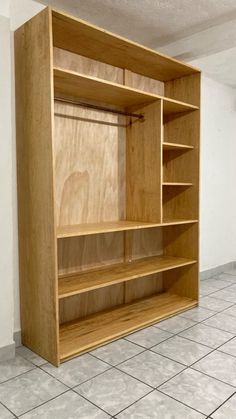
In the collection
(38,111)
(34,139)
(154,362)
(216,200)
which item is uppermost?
(38,111)

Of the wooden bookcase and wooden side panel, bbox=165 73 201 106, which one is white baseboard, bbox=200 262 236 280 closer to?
the wooden bookcase

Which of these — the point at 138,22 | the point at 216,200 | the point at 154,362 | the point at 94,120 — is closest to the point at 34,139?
the point at 94,120

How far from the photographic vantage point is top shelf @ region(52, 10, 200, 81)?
7.06ft

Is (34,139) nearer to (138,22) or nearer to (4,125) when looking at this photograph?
(4,125)

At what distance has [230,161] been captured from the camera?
14.9ft

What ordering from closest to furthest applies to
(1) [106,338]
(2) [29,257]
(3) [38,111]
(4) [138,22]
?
(3) [38,111], (2) [29,257], (1) [106,338], (4) [138,22]

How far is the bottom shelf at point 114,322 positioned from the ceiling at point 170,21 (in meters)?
2.32

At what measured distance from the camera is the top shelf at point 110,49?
2.15 m

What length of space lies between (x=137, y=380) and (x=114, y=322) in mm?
739

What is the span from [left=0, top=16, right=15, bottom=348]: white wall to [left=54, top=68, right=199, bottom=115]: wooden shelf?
1.10 ft

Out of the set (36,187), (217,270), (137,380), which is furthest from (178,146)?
(217,270)

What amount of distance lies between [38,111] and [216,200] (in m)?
2.90

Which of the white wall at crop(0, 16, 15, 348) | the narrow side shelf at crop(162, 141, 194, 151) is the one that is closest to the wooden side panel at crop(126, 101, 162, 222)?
the narrow side shelf at crop(162, 141, 194, 151)

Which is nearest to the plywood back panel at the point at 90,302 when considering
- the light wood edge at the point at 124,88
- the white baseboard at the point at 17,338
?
the white baseboard at the point at 17,338
